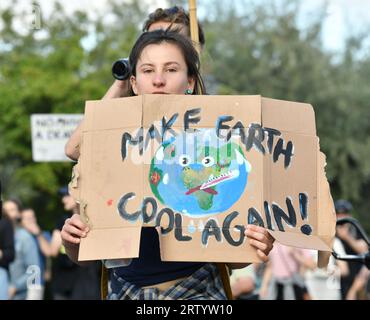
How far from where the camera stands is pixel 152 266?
4047 millimetres

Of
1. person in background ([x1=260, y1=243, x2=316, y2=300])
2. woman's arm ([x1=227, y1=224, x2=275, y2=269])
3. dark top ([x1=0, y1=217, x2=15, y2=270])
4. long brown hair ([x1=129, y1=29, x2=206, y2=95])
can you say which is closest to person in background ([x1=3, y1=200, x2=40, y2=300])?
dark top ([x1=0, y1=217, x2=15, y2=270])

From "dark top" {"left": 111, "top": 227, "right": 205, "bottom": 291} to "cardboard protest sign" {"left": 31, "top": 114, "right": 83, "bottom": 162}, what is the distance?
8.50 metres

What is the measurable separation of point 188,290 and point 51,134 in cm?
888

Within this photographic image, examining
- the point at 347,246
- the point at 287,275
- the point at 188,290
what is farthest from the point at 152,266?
the point at 287,275

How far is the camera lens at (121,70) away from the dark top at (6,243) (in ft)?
18.4

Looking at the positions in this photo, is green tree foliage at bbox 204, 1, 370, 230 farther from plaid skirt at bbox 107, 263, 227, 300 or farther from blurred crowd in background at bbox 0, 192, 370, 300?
plaid skirt at bbox 107, 263, 227, 300

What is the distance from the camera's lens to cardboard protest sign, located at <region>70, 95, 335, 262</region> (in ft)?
12.6

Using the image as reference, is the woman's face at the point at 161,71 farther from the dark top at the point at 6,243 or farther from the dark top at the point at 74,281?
the dark top at the point at 74,281

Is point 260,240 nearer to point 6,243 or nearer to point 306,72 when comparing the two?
point 6,243

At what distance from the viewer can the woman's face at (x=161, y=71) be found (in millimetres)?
4109

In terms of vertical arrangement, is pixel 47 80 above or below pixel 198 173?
above

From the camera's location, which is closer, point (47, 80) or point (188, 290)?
point (188, 290)

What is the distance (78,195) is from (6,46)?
29.6m
